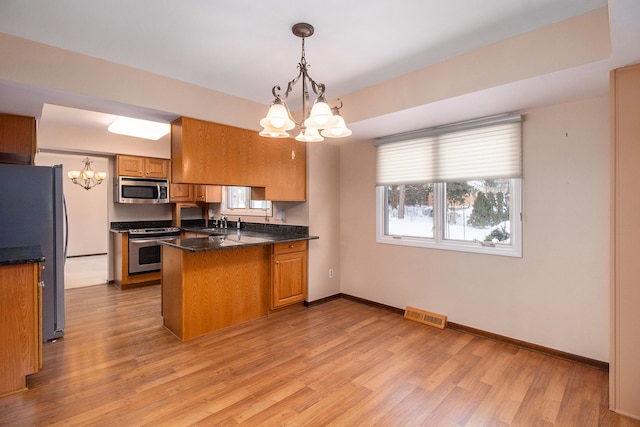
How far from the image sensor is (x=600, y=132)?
8.06 ft

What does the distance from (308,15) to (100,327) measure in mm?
3664

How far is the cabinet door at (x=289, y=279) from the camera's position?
12.1 ft

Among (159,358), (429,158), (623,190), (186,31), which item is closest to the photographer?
(623,190)

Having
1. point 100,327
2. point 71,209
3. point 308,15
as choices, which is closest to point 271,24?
point 308,15

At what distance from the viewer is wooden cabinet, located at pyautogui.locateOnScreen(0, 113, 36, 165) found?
2998 mm

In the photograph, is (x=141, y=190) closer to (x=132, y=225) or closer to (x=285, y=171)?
(x=132, y=225)

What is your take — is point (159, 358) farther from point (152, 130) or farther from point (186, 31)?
point (152, 130)

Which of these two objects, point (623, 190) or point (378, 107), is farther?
point (378, 107)

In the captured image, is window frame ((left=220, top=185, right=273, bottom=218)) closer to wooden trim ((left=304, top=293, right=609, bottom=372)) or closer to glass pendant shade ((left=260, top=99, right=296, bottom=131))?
wooden trim ((left=304, top=293, right=609, bottom=372))

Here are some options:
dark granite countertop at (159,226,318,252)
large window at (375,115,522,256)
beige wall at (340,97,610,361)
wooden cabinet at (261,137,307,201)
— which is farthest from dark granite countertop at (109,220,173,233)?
beige wall at (340,97,610,361)

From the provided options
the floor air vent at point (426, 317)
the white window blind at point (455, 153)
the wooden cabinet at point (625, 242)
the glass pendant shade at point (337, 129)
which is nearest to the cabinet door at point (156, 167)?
the white window blind at point (455, 153)

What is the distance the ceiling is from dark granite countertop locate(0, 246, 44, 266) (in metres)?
1.26

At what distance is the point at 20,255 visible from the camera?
2.29 m

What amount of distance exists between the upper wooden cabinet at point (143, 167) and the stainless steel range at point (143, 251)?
38.8 inches
